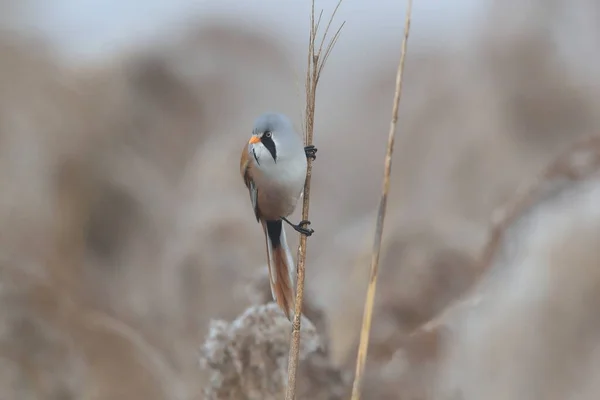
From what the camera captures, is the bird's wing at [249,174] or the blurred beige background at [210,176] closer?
→ the bird's wing at [249,174]

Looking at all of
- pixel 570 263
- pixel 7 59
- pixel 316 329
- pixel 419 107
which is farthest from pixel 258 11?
pixel 570 263

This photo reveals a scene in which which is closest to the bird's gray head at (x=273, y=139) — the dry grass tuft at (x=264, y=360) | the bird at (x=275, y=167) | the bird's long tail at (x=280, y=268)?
the bird at (x=275, y=167)

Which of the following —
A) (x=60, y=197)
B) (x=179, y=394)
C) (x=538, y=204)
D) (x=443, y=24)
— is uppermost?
(x=443, y=24)

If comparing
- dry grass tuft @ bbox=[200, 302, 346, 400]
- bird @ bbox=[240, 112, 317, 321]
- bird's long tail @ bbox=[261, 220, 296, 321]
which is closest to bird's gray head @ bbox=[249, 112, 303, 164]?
bird @ bbox=[240, 112, 317, 321]

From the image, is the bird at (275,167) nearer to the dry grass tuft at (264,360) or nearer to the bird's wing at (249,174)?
the bird's wing at (249,174)

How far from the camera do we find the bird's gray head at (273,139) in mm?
605

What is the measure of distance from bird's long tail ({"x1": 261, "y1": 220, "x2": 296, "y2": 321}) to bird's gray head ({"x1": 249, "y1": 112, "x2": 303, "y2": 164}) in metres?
0.10

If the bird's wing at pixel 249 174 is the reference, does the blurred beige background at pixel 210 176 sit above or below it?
above

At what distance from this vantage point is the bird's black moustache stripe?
610 mm

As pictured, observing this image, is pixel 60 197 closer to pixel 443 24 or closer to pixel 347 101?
pixel 347 101

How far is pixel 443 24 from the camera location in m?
0.96

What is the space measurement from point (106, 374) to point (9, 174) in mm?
392

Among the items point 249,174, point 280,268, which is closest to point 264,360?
point 280,268

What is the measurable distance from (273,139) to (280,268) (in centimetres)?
17
